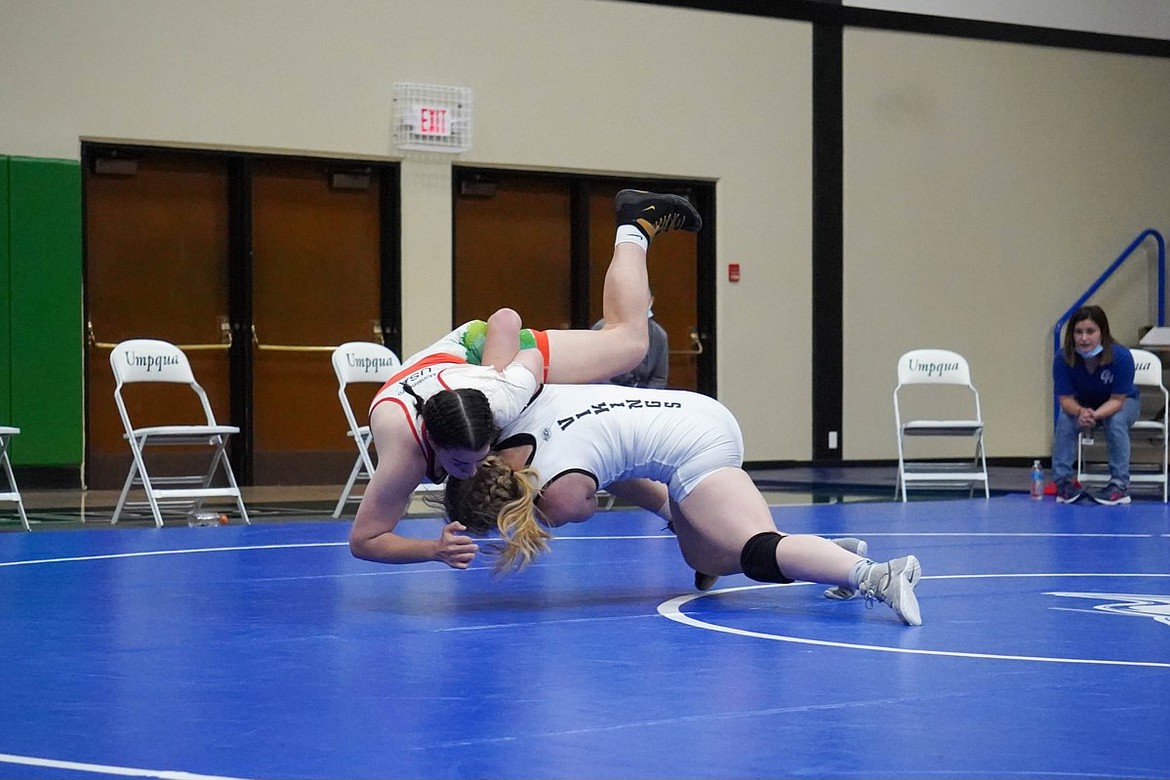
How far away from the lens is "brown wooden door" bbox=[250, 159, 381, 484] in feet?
36.1

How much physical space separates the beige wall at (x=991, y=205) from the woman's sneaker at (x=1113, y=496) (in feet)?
14.5

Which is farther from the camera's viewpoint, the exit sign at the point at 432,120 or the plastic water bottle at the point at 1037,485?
the exit sign at the point at 432,120

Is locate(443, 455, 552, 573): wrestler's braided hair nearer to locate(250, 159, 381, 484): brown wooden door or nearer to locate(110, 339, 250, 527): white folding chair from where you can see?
locate(110, 339, 250, 527): white folding chair

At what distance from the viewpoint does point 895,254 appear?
1338cm

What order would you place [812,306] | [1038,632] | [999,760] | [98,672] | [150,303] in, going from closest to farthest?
[999,760] < [98,672] < [1038,632] < [150,303] < [812,306]

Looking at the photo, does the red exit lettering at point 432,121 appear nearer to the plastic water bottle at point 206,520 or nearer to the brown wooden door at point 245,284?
the brown wooden door at point 245,284

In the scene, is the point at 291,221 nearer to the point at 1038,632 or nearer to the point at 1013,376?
the point at 1013,376

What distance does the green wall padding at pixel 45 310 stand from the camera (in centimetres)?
978

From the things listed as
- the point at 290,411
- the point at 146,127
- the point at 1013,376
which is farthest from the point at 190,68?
the point at 1013,376

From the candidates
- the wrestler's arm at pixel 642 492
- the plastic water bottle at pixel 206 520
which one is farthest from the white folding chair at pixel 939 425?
the wrestler's arm at pixel 642 492

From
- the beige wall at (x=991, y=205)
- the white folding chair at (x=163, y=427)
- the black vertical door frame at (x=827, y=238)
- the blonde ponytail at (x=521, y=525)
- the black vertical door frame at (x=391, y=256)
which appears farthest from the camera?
the beige wall at (x=991, y=205)

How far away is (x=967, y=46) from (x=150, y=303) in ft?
25.1

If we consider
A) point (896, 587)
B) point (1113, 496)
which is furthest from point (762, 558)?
point (1113, 496)

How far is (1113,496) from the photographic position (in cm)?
879
